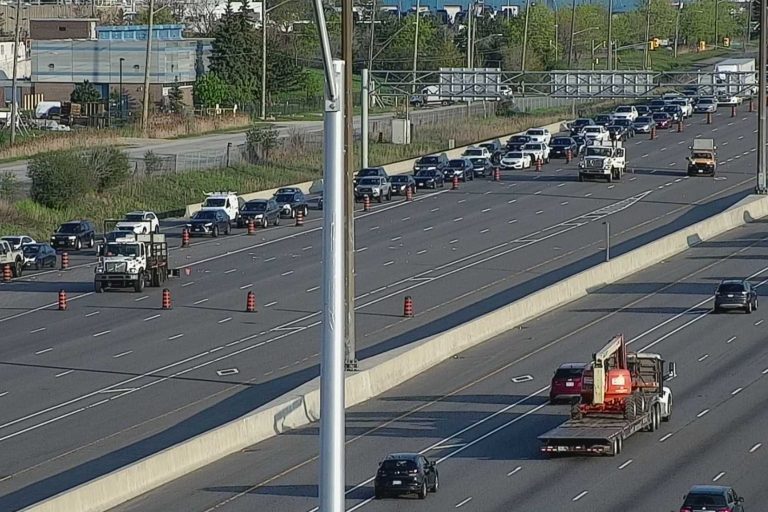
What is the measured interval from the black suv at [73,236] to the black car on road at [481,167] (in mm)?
28784

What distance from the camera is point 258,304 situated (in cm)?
5769

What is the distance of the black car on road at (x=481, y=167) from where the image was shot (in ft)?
313

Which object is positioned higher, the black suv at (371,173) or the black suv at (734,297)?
the black suv at (371,173)

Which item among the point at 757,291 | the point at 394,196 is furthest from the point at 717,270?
the point at 394,196

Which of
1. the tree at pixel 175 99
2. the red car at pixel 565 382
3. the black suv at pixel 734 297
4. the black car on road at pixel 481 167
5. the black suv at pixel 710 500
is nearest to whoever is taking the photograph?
the black suv at pixel 710 500

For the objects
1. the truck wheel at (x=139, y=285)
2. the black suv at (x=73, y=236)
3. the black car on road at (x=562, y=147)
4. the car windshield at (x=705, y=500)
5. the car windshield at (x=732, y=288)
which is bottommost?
the car windshield at (x=705, y=500)

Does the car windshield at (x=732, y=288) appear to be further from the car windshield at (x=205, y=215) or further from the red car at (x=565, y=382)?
the car windshield at (x=205, y=215)

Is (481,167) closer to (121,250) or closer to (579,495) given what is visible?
(121,250)

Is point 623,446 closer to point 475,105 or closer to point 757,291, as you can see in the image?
point 757,291

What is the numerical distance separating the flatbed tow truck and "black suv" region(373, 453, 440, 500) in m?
4.68

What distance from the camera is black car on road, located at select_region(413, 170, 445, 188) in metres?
90.5

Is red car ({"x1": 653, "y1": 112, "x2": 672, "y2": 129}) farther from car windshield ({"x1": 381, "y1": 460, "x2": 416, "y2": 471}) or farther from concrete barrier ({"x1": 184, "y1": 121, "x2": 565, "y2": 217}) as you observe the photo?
car windshield ({"x1": 381, "y1": 460, "x2": 416, "y2": 471})

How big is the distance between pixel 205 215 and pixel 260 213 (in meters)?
2.80

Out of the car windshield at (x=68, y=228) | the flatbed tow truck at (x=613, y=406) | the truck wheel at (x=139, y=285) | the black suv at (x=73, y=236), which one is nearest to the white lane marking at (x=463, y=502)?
the flatbed tow truck at (x=613, y=406)
